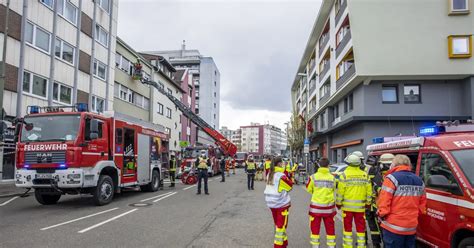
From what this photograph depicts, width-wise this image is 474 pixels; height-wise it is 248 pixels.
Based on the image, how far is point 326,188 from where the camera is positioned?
5.72m

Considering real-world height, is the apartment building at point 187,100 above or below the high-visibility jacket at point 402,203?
above

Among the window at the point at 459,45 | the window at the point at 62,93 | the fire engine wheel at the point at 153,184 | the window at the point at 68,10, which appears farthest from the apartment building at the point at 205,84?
the fire engine wheel at the point at 153,184

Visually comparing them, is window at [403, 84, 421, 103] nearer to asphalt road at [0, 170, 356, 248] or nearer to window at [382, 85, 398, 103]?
window at [382, 85, 398, 103]

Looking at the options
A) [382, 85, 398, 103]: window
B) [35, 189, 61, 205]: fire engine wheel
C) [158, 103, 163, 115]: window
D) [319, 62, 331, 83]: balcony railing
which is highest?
[319, 62, 331, 83]: balcony railing

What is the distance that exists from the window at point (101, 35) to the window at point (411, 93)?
2217cm

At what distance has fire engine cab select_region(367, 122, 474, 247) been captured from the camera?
14.4ft

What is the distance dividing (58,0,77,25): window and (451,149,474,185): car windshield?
889 inches

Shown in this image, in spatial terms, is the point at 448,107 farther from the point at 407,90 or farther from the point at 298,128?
the point at 298,128

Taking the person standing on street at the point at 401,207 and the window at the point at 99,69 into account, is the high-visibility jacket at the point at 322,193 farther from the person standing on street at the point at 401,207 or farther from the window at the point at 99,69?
the window at the point at 99,69

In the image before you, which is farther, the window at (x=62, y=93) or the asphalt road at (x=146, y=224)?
the window at (x=62, y=93)

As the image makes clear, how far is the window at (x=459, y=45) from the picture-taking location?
2152 centimetres

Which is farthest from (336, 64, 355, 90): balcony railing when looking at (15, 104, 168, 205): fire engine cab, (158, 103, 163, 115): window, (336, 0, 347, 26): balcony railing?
(158, 103, 163, 115): window

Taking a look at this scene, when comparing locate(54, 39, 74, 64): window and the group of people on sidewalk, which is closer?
the group of people on sidewalk

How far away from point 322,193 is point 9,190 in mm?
14142
